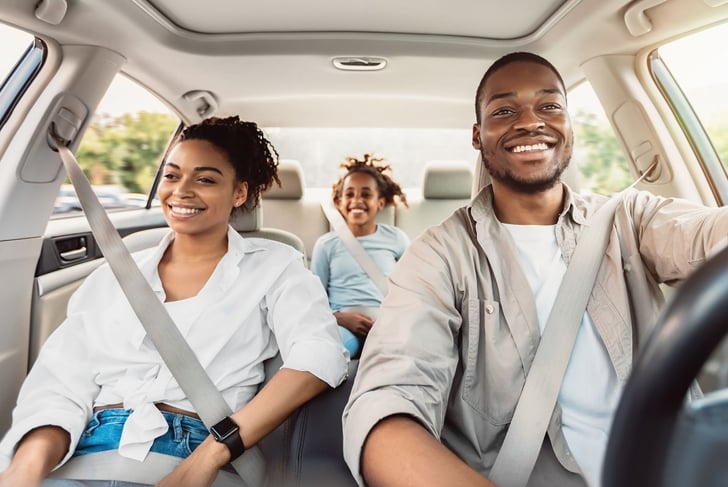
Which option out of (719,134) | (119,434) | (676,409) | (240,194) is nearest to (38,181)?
Answer: (240,194)

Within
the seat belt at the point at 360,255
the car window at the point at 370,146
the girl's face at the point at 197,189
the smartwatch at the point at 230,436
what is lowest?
the smartwatch at the point at 230,436

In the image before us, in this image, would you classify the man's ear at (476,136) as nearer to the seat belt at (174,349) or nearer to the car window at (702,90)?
the car window at (702,90)

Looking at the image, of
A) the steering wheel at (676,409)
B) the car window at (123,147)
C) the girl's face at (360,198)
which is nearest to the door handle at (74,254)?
A: the car window at (123,147)

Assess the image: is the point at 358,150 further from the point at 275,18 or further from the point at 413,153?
the point at 275,18

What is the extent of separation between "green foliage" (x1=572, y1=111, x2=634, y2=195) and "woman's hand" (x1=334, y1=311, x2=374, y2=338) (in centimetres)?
109

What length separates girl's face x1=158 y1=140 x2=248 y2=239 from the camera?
1563mm

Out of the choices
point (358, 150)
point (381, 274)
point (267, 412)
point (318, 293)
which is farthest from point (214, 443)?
point (358, 150)

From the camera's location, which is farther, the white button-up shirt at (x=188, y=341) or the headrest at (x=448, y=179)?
the headrest at (x=448, y=179)

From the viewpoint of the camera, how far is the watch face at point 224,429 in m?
1.22

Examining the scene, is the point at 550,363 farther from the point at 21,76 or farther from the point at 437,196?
the point at 437,196

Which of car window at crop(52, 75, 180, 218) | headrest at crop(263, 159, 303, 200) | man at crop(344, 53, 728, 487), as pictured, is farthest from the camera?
headrest at crop(263, 159, 303, 200)

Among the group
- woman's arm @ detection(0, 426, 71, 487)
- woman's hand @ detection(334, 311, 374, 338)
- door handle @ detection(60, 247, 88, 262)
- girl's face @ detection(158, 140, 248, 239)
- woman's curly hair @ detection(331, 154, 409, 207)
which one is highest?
woman's curly hair @ detection(331, 154, 409, 207)

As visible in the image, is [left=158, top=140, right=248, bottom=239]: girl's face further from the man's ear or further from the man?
the man's ear

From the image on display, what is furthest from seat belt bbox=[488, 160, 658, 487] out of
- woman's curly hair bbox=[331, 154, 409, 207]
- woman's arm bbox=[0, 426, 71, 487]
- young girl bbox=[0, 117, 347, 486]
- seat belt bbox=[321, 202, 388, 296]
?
woman's curly hair bbox=[331, 154, 409, 207]
